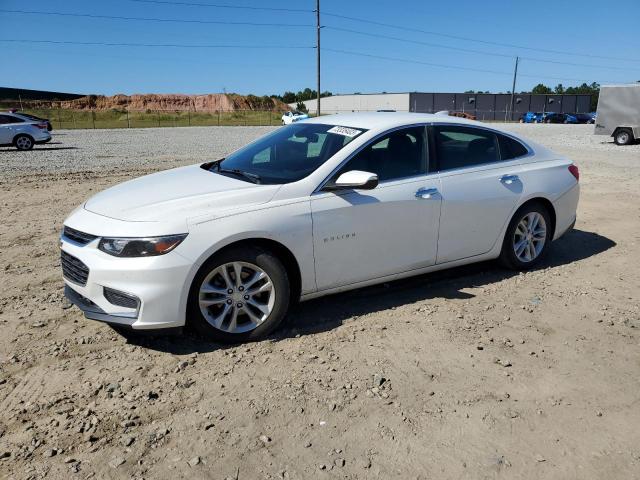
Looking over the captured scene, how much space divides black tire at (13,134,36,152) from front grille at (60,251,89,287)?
66.4 ft

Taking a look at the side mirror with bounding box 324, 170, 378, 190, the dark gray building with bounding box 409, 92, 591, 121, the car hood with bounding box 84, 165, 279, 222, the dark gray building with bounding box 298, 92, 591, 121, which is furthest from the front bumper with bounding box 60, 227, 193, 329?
the dark gray building with bounding box 409, 92, 591, 121

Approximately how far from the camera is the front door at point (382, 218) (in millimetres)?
4035

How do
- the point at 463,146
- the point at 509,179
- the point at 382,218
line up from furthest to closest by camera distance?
the point at 509,179, the point at 463,146, the point at 382,218

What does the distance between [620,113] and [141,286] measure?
25.7 metres

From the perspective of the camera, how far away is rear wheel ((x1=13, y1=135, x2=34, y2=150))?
2133cm

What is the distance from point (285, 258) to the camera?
3.96 metres

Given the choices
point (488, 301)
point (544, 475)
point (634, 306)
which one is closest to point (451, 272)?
point (488, 301)

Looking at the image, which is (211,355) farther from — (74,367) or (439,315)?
(439,315)

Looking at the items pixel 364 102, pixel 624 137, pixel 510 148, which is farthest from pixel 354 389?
pixel 364 102

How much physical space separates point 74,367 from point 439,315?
2725 millimetres

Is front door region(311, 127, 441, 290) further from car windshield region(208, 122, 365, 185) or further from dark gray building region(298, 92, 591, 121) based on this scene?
dark gray building region(298, 92, 591, 121)

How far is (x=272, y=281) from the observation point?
151 inches

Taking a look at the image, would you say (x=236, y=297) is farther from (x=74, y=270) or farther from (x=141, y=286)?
(x=74, y=270)

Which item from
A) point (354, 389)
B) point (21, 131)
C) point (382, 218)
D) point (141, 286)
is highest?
point (382, 218)
